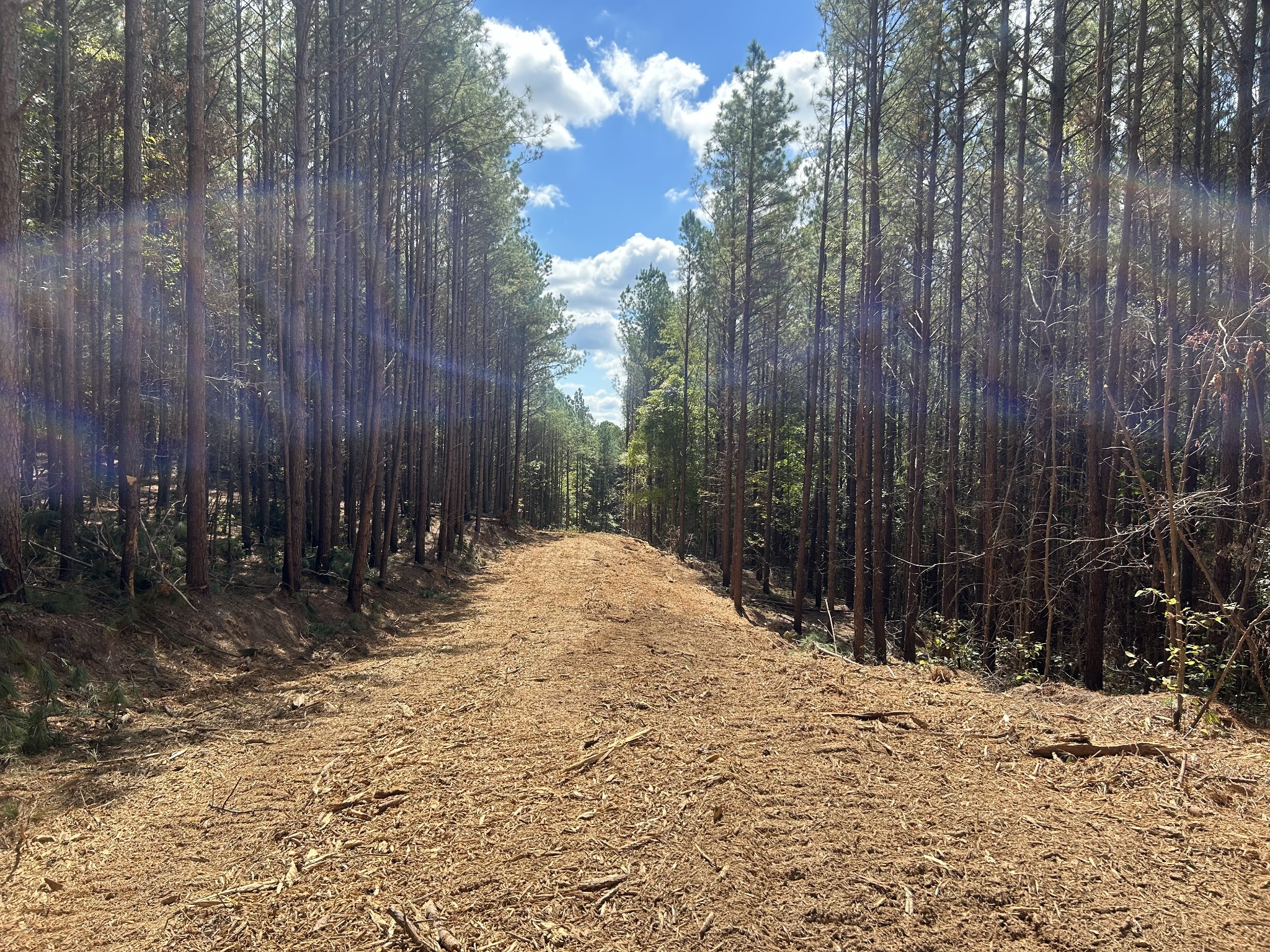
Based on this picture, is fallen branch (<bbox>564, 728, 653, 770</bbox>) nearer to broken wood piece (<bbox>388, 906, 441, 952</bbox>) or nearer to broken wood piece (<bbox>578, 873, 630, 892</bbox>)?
broken wood piece (<bbox>578, 873, 630, 892</bbox>)

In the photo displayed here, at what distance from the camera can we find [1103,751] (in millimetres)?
4055

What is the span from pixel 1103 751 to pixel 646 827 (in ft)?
10.1

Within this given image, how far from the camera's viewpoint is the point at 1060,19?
884 centimetres

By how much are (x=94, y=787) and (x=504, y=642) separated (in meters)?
4.66

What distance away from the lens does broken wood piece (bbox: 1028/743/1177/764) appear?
4016 mm

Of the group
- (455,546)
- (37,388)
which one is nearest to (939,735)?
(455,546)

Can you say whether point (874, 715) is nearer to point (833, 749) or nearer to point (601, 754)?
point (833, 749)

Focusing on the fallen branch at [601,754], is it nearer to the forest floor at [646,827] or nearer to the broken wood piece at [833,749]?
Result: the forest floor at [646,827]

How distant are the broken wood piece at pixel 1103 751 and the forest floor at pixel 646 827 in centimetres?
9

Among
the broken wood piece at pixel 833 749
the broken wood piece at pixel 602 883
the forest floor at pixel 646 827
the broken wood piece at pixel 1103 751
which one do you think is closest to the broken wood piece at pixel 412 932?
the forest floor at pixel 646 827

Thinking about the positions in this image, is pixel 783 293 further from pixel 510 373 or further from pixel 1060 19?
pixel 510 373

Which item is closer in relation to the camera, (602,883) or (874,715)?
(602,883)

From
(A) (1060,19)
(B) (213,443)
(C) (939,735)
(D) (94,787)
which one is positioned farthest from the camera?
(B) (213,443)

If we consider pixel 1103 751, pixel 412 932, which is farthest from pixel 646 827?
pixel 1103 751
